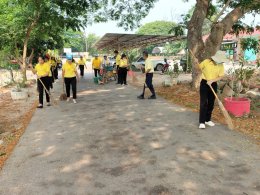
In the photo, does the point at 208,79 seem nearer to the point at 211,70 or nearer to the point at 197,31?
the point at 211,70

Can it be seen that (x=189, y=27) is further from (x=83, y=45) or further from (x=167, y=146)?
(x=83, y=45)

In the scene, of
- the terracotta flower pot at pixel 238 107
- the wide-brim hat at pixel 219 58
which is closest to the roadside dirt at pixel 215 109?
the terracotta flower pot at pixel 238 107

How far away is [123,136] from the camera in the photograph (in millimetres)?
6332

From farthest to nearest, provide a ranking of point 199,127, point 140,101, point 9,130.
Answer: point 140,101 < point 9,130 < point 199,127

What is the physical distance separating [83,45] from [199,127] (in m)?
104

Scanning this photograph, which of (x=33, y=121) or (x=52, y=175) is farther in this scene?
(x=33, y=121)

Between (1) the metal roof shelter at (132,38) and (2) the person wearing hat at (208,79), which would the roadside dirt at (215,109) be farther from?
(1) the metal roof shelter at (132,38)

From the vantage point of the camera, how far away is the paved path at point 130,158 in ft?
13.6

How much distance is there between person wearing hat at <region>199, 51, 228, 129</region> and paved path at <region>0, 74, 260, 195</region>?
423 millimetres

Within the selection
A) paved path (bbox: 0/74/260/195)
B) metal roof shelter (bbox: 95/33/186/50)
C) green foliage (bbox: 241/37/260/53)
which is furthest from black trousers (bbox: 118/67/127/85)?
paved path (bbox: 0/74/260/195)

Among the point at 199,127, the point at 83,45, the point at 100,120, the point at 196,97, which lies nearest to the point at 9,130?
the point at 100,120

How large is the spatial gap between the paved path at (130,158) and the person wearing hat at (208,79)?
0.42m

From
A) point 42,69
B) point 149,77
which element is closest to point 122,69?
point 149,77

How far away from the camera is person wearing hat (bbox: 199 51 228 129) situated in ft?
21.7
